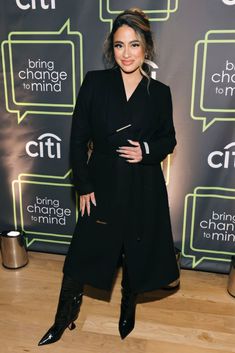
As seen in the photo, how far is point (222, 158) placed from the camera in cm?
249

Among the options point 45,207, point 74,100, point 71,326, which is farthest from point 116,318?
point 74,100

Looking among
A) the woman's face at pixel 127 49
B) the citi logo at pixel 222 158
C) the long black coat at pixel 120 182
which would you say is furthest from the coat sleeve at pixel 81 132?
the citi logo at pixel 222 158

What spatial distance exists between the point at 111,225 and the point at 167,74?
3.47ft

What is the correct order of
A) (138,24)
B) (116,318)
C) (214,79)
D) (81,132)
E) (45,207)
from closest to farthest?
(138,24)
(81,132)
(116,318)
(214,79)
(45,207)

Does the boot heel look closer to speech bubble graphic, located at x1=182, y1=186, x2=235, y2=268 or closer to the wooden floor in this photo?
the wooden floor

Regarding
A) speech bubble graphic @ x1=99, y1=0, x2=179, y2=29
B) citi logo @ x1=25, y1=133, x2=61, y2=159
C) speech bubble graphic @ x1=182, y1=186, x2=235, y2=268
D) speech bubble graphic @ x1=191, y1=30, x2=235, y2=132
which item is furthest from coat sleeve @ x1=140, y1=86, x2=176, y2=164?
citi logo @ x1=25, y1=133, x2=61, y2=159

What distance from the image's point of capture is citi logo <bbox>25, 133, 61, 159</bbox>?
2689 mm

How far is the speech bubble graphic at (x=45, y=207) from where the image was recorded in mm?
2797

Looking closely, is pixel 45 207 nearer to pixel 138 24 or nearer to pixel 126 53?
pixel 126 53

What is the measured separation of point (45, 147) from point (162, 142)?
1.08 meters

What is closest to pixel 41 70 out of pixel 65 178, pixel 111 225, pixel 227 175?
pixel 65 178

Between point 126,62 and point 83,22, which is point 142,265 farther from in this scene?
point 83,22

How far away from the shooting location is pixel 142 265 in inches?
79.8

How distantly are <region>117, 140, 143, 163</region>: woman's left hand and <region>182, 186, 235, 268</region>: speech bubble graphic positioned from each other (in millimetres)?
896
